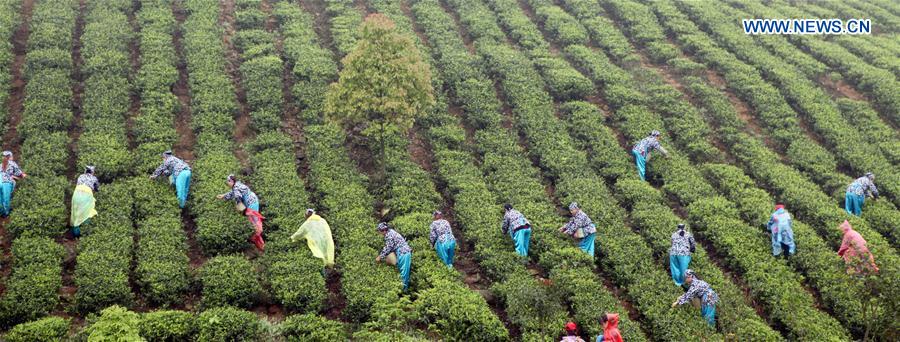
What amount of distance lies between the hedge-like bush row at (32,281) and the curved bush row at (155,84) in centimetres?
362

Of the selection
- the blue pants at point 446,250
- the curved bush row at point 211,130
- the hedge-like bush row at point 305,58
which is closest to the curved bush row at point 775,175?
the blue pants at point 446,250

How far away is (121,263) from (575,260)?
29.9 feet

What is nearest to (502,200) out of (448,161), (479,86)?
(448,161)

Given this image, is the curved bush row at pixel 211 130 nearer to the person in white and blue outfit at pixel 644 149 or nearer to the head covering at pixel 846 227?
the person in white and blue outfit at pixel 644 149

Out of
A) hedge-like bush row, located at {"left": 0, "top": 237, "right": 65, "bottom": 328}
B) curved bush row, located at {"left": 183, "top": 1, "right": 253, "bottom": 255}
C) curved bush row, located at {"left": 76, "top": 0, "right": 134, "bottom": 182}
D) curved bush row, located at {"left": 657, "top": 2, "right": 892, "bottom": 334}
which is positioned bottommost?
curved bush row, located at {"left": 657, "top": 2, "right": 892, "bottom": 334}

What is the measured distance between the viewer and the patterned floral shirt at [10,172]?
641 inches

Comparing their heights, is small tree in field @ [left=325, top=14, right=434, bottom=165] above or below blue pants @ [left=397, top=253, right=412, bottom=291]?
above

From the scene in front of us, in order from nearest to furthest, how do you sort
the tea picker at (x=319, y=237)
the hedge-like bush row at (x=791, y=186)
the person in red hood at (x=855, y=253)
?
the person in red hood at (x=855, y=253) < the tea picker at (x=319, y=237) < the hedge-like bush row at (x=791, y=186)

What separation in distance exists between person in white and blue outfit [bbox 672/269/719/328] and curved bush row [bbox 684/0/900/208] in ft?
27.3

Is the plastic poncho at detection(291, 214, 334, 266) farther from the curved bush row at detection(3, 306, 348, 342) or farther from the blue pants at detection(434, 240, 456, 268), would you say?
the blue pants at detection(434, 240, 456, 268)

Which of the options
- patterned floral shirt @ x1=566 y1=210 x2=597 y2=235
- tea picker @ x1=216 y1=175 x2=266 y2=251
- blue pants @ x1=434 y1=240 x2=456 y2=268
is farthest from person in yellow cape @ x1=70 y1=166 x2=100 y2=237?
patterned floral shirt @ x1=566 y1=210 x2=597 y2=235

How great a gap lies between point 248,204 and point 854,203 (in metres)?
14.8

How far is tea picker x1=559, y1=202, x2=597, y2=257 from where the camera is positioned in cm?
1650

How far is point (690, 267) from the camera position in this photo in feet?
53.2
